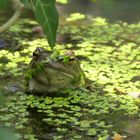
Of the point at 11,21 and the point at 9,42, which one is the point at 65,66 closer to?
the point at 9,42

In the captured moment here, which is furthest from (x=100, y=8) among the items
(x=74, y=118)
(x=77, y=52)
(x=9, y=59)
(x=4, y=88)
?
(x=74, y=118)

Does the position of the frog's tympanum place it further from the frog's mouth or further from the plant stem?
the plant stem

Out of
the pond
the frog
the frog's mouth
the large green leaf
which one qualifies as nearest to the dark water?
the pond

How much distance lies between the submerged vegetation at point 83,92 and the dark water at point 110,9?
503 mm

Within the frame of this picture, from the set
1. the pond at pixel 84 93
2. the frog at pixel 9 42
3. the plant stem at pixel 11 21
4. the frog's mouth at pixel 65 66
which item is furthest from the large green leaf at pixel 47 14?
the frog at pixel 9 42

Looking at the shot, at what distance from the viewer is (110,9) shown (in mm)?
5805

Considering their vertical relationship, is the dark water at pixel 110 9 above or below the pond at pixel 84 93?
above

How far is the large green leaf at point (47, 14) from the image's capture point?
55.8 inches

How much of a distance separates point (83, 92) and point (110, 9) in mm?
2570

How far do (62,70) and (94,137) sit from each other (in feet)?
2.13

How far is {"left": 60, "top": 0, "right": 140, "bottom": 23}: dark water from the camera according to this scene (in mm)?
5535

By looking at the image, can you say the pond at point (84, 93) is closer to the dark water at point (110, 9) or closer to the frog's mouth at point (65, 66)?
the frog's mouth at point (65, 66)

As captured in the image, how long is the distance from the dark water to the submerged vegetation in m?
0.50

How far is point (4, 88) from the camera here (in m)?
3.47
